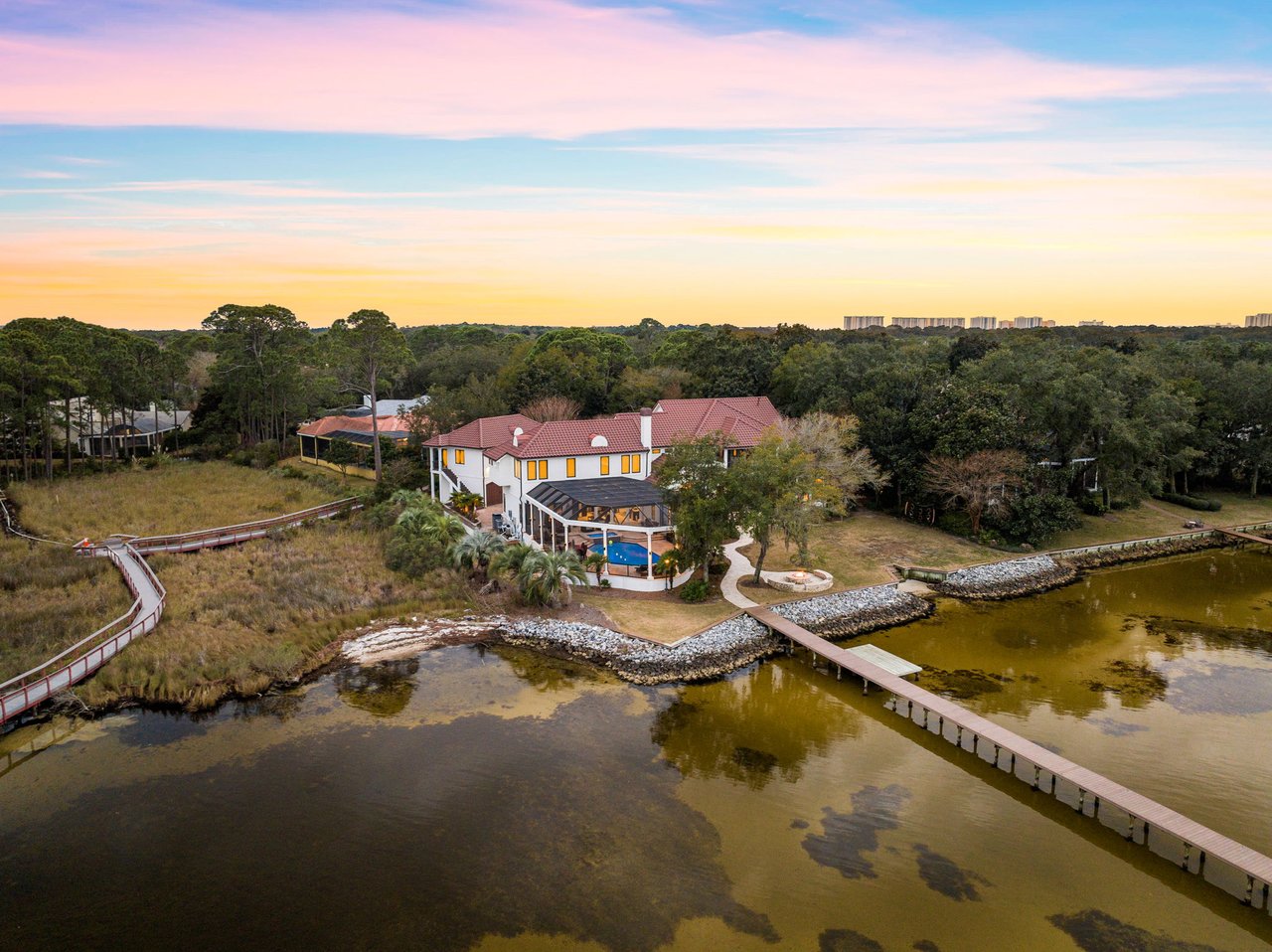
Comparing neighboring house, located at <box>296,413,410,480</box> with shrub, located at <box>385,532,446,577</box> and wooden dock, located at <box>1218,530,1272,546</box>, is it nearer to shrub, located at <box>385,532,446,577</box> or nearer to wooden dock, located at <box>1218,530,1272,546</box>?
shrub, located at <box>385,532,446,577</box>

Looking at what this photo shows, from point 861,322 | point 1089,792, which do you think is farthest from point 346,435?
point 861,322

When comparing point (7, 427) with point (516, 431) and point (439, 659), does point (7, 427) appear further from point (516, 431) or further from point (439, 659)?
point (439, 659)

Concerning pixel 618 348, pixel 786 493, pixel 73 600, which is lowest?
pixel 73 600

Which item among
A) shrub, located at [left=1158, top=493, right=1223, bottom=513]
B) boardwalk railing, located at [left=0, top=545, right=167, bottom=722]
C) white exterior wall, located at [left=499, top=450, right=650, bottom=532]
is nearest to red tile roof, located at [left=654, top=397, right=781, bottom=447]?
white exterior wall, located at [left=499, top=450, right=650, bottom=532]

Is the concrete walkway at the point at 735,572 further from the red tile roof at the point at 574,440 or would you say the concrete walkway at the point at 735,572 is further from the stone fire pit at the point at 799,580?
the red tile roof at the point at 574,440

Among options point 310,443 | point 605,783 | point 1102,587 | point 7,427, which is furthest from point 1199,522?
point 7,427

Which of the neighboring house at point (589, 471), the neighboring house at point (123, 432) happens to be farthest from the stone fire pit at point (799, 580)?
the neighboring house at point (123, 432)
